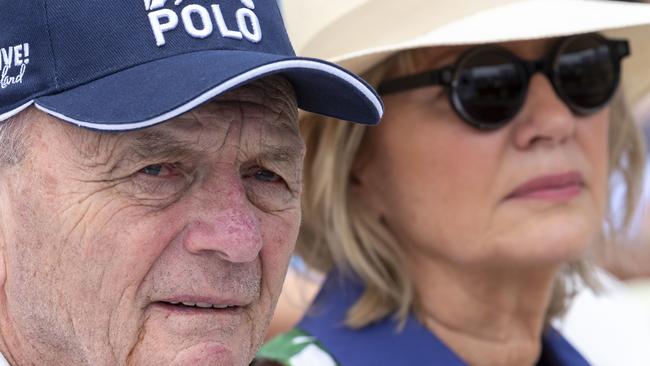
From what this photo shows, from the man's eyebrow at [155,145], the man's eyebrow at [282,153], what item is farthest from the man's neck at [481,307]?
the man's eyebrow at [155,145]

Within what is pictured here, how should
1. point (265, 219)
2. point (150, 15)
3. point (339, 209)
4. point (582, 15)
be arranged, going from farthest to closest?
point (339, 209)
point (582, 15)
point (265, 219)
point (150, 15)

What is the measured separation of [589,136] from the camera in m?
2.86

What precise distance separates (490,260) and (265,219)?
105cm

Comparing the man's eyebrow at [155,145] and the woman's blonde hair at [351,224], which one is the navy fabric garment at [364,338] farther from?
the man's eyebrow at [155,145]

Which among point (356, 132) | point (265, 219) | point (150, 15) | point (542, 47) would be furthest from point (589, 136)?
point (150, 15)

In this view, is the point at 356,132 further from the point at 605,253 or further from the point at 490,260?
the point at 605,253

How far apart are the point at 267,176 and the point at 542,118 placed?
102 cm

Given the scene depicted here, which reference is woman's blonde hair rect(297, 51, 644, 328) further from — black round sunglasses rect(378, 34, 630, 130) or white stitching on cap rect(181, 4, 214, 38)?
white stitching on cap rect(181, 4, 214, 38)

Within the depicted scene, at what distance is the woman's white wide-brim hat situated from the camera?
103 inches

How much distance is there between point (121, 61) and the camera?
1.73 meters

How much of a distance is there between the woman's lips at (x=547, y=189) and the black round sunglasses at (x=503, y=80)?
0.17 meters

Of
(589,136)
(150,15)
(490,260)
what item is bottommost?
(490,260)

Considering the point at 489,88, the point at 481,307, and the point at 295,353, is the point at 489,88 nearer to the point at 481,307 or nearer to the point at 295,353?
the point at 481,307

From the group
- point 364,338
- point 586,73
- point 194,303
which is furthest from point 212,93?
point 586,73
